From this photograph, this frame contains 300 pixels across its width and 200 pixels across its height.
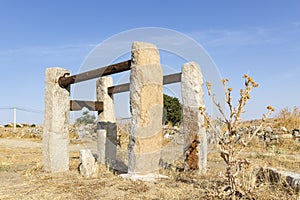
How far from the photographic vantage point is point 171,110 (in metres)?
16.4

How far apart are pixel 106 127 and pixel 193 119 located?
9.59 feet

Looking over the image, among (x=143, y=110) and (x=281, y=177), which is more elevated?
(x=143, y=110)

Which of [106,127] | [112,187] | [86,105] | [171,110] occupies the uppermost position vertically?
[171,110]

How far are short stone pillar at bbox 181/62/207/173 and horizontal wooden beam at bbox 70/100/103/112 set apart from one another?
2.46m

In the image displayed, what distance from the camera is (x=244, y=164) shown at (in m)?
3.83

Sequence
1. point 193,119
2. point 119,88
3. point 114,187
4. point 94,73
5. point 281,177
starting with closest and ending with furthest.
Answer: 1. point 281,177
2. point 114,187
3. point 193,119
4. point 94,73
5. point 119,88

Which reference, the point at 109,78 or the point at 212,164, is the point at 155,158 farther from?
the point at 109,78

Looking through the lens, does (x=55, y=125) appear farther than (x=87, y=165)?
Yes

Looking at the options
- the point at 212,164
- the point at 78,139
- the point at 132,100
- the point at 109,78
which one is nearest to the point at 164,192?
the point at 132,100

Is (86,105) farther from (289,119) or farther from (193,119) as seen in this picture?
(289,119)

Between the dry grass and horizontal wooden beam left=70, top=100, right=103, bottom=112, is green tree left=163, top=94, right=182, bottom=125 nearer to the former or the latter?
horizontal wooden beam left=70, top=100, right=103, bottom=112

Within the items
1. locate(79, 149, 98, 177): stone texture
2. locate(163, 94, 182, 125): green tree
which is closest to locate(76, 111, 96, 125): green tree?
locate(163, 94, 182, 125): green tree

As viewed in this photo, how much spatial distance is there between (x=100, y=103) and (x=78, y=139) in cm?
871

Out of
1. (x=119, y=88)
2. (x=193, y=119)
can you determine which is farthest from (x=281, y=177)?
(x=119, y=88)
